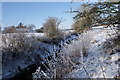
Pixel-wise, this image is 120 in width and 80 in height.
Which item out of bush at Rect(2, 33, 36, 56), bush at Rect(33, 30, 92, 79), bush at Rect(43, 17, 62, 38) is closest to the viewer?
bush at Rect(33, 30, 92, 79)

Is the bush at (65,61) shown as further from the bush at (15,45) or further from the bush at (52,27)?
the bush at (52,27)

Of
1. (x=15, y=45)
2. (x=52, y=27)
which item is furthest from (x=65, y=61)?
(x=52, y=27)

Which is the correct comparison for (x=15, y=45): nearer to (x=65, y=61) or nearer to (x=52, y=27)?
(x=65, y=61)

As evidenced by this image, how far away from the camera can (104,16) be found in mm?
3023

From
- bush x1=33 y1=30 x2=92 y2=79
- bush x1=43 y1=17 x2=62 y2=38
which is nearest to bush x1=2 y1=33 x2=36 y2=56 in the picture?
bush x1=33 y1=30 x2=92 y2=79

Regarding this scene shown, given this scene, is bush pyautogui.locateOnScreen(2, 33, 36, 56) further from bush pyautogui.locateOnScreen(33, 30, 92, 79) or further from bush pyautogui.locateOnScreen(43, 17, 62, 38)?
bush pyautogui.locateOnScreen(43, 17, 62, 38)

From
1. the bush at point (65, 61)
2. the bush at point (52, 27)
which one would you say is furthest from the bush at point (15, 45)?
the bush at point (52, 27)

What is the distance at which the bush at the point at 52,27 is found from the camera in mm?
12443

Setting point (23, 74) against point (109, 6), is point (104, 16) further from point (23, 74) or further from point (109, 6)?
point (23, 74)

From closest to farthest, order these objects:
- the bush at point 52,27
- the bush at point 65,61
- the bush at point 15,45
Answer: the bush at point 65,61 < the bush at point 15,45 < the bush at point 52,27

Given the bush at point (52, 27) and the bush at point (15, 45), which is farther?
the bush at point (52, 27)

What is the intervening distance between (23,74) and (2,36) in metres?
2.66

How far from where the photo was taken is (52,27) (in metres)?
12.9

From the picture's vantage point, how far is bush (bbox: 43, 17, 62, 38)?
40.8 feet
